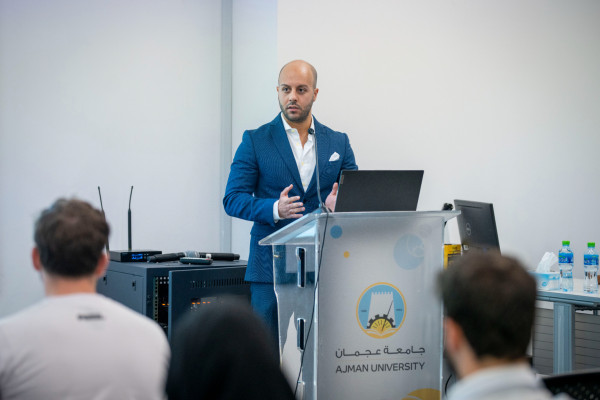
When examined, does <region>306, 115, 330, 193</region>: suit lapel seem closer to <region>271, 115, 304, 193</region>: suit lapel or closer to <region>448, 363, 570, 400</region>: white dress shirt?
<region>271, 115, 304, 193</region>: suit lapel

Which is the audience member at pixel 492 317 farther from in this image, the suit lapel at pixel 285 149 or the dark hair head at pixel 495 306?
the suit lapel at pixel 285 149

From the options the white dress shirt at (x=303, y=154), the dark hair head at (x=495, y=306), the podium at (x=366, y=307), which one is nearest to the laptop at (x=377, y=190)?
the podium at (x=366, y=307)

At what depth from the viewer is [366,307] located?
2209 mm

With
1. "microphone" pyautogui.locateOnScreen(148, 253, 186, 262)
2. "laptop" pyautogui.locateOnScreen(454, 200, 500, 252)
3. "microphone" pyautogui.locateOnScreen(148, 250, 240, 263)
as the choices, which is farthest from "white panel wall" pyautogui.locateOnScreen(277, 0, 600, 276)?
"microphone" pyautogui.locateOnScreen(148, 253, 186, 262)

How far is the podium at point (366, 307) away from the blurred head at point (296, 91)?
847mm

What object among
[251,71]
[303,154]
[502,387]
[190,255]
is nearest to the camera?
[502,387]

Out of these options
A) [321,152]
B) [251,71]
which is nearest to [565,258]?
[321,152]

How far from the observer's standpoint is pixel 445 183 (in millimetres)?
4387

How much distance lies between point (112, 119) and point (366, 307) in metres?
2.38

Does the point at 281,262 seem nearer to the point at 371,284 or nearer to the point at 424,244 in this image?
the point at 371,284

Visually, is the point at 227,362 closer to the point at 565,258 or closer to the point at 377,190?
the point at 377,190

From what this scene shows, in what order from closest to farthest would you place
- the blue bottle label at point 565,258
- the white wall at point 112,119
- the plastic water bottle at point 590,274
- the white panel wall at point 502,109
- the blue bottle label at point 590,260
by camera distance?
the plastic water bottle at point 590,274, the blue bottle label at point 590,260, the blue bottle label at point 565,258, the white wall at point 112,119, the white panel wall at point 502,109

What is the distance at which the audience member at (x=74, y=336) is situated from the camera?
3.71ft

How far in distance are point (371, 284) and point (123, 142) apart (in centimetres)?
231
